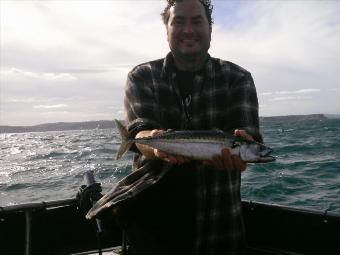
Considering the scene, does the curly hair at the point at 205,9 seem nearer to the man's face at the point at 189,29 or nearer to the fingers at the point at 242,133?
the man's face at the point at 189,29

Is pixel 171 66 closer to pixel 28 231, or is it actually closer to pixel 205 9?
pixel 205 9

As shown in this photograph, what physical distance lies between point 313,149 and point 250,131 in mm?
32828

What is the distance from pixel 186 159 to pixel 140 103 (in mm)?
922

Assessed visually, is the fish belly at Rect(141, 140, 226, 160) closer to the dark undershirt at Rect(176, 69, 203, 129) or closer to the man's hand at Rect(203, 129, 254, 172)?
the man's hand at Rect(203, 129, 254, 172)

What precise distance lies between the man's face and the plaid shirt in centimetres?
25

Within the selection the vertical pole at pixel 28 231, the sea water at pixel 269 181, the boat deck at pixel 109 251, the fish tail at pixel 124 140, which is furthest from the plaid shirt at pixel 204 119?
the sea water at pixel 269 181

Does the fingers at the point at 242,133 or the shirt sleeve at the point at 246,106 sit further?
the shirt sleeve at the point at 246,106

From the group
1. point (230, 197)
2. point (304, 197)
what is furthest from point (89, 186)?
point (304, 197)

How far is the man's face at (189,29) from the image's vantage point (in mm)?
4969

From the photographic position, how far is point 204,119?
4.99 metres

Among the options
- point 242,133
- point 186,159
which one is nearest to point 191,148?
point 186,159

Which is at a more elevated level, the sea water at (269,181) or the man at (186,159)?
the man at (186,159)

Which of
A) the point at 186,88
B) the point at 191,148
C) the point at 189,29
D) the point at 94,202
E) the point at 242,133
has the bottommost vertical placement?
the point at 94,202

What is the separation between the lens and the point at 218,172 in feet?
15.6
